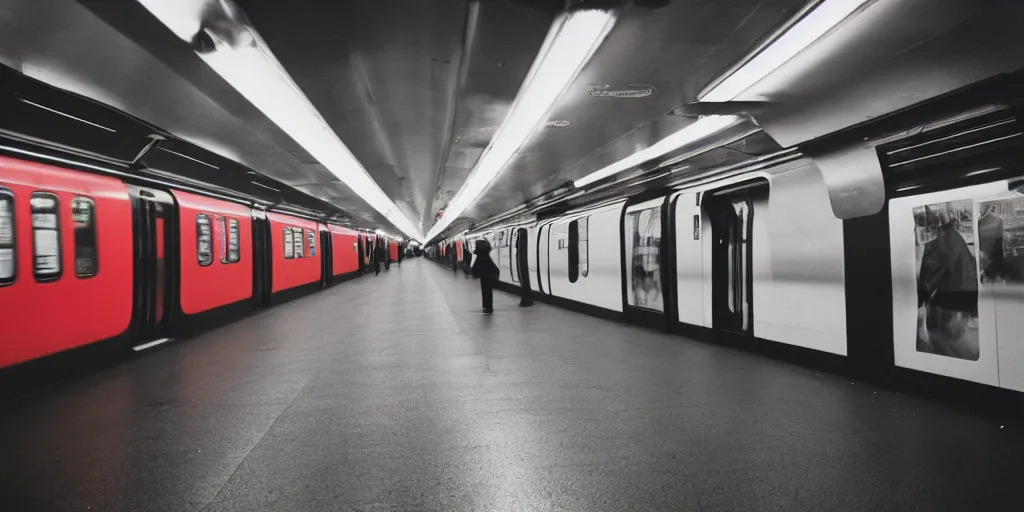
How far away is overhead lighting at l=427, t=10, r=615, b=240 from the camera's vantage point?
12.1ft

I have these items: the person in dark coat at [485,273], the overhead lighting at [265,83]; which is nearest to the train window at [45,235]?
the overhead lighting at [265,83]

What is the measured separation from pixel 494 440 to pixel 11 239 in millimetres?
4996

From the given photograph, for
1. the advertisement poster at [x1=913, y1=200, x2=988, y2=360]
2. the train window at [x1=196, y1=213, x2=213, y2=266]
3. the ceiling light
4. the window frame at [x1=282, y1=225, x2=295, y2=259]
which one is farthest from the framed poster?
the window frame at [x1=282, y1=225, x2=295, y2=259]

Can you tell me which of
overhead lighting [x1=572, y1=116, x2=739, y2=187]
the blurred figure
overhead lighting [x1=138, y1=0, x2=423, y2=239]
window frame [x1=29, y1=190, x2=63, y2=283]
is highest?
overhead lighting [x1=138, y1=0, x2=423, y2=239]

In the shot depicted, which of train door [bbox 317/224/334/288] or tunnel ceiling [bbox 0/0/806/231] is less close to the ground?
tunnel ceiling [bbox 0/0/806/231]

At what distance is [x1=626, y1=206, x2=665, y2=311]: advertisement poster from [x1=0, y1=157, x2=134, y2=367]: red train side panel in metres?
7.54

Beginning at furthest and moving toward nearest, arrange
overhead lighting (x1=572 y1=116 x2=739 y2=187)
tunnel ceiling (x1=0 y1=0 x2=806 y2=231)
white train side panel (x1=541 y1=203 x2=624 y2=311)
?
1. white train side panel (x1=541 y1=203 x2=624 y2=311)
2. overhead lighting (x1=572 y1=116 x2=739 y2=187)
3. tunnel ceiling (x1=0 y1=0 x2=806 y2=231)

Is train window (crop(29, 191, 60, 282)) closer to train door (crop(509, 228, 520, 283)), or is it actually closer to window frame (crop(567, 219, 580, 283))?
window frame (crop(567, 219, 580, 283))

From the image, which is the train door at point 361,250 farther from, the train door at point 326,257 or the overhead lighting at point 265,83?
the overhead lighting at point 265,83

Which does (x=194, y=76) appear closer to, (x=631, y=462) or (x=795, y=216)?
(x=631, y=462)

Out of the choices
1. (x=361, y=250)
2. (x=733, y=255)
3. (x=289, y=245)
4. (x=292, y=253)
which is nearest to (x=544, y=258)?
(x=733, y=255)

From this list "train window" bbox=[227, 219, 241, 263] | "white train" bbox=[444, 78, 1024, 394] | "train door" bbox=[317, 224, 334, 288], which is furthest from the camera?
"train door" bbox=[317, 224, 334, 288]

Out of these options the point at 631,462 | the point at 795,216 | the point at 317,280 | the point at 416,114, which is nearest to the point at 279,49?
the point at 416,114

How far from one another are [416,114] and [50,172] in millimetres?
3908
